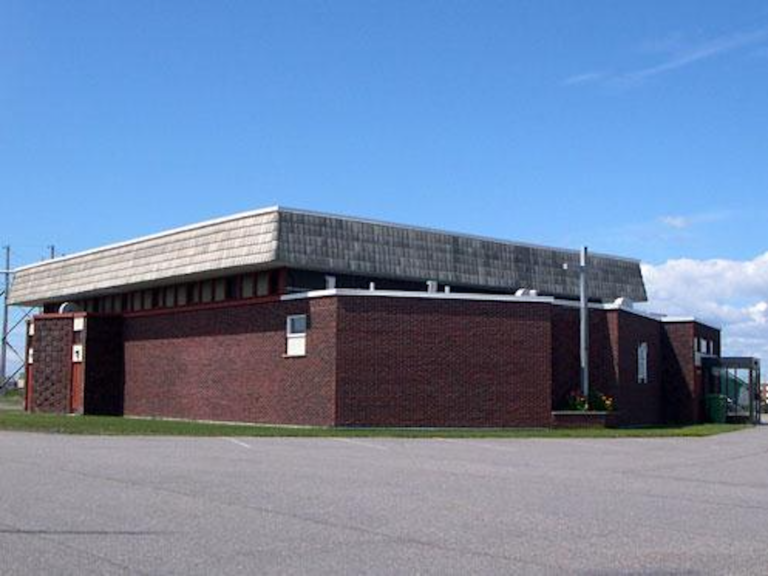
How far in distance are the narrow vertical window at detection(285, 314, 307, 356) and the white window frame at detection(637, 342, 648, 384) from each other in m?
13.0

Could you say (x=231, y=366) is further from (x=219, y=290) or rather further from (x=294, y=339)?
(x=294, y=339)

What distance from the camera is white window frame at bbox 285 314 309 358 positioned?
33844 millimetres

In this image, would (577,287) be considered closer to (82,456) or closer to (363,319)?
(363,319)

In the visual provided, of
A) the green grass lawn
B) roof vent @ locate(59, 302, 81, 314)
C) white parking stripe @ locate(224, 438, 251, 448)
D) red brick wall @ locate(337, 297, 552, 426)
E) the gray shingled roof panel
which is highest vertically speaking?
the gray shingled roof panel

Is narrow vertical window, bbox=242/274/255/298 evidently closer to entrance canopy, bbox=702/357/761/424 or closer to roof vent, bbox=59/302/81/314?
roof vent, bbox=59/302/81/314

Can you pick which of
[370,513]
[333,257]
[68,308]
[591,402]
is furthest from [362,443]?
[68,308]

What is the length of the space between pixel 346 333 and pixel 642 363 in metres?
12.9

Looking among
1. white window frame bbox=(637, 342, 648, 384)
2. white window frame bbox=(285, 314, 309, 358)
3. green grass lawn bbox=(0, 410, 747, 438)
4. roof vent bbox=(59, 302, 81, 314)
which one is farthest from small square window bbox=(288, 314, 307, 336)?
roof vent bbox=(59, 302, 81, 314)

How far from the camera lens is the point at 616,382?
36969 millimetres

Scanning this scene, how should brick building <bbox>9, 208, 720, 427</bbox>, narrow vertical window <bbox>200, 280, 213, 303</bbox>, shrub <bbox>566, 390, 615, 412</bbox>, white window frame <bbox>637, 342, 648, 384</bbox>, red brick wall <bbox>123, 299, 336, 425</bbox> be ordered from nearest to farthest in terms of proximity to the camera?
brick building <bbox>9, 208, 720, 427</bbox>, red brick wall <bbox>123, 299, 336, 425</bbox>, shrub <bbox>566, 390, 615, 412</bbox>, narrow vertical window <bbox>200, 280, 213, 303</bbox>, white window frame <bbox>637, 342, 648, 384</bbox>

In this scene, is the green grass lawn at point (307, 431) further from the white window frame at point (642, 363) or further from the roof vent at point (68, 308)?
the roof vent at point (68, 308)

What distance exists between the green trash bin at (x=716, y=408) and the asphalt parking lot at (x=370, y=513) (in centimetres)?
2134

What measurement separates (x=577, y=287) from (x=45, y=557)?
35.7 m

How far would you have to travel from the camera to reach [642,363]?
39.8 m
